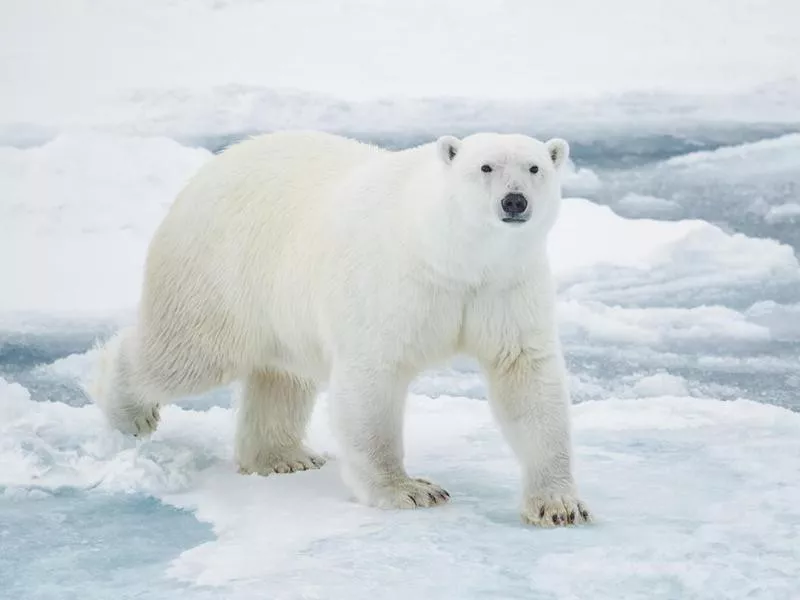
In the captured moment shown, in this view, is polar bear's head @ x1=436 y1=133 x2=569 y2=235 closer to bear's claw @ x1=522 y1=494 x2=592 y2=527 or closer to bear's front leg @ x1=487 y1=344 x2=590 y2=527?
bear's front leg @ x1=487 y1=344 x2=590 y2=527

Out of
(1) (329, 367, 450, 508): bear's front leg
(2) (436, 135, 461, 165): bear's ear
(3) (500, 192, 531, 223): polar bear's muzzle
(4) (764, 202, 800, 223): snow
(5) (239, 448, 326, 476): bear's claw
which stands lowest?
(5) (239, 448, 326, 476): bear's claw

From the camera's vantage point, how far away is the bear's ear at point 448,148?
4746 millimetres

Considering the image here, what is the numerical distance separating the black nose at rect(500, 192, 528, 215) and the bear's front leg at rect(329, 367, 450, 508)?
0.76m

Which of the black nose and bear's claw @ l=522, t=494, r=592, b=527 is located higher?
the black nose

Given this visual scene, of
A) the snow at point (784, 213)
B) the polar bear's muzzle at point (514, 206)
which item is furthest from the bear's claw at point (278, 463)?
the snow at point (784, 213)

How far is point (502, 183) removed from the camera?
4582mm

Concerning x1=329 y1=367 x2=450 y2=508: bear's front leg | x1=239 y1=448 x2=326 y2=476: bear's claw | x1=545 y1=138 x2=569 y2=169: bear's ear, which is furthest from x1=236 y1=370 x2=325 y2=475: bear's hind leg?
x1=545 y1=138 x2=569 y2=169: bear's ear

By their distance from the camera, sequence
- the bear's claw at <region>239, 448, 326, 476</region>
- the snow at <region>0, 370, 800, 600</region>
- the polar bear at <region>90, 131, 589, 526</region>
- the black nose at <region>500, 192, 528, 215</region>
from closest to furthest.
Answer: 1. the snow at <region>0, 370, 800, 600</region>
2. the black nose at <region>500, 192, 528, 215</region>
3. the polar bear at <region>90, 131, 589, 526</region>
4. the bear's claw at <region>239, 448, 326, 476</region>

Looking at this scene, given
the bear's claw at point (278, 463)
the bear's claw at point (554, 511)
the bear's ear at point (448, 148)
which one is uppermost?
the bear's ear at point (448, 148)

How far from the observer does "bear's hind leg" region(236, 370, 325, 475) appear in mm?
5828

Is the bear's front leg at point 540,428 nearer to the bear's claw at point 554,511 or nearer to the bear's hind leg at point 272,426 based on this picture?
the bear's claw at point 554,511

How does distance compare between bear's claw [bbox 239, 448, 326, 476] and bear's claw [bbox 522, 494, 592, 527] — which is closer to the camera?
bear's claw [bbox 522, 494, 592, 527]

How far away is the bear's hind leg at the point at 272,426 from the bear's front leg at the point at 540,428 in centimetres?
119

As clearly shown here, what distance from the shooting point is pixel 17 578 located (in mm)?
4410
